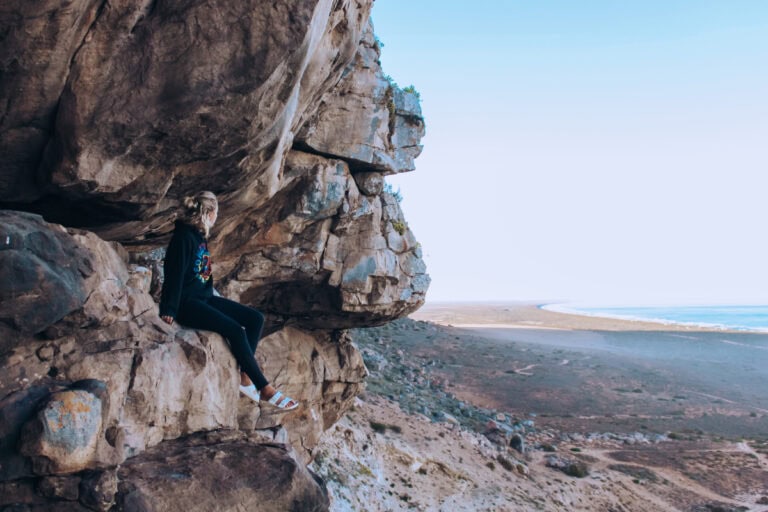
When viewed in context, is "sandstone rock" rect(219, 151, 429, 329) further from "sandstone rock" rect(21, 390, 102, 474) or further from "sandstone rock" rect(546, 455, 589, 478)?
"sandstone rock" rect(546, 455, 589, 478)

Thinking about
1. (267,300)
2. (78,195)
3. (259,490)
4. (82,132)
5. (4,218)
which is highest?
(82,132)

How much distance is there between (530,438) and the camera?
26109 mm

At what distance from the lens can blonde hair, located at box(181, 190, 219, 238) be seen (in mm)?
7105

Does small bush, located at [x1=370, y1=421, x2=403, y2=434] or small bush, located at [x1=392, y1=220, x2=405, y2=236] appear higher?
small bush, located at [x1=392, y1=220, x2=405, y2=236]

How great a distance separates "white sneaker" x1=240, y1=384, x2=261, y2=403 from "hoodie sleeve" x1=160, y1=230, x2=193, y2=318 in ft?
4.85

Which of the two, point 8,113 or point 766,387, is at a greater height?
point 8,113

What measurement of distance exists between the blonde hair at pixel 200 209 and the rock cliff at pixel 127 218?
0.32 meters

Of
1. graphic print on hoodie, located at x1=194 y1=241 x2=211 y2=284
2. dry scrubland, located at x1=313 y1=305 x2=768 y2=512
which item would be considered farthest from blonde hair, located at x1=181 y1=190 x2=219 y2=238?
dry scrubland, located at x1=313 y1=305 x2=768 y2=512

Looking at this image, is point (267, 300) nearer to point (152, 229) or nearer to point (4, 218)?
point (152, 229)

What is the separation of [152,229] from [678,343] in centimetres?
7895

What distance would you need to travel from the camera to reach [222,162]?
7.29 metres

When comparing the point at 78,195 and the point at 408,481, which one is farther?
the point at 408,481

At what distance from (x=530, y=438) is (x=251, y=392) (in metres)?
21.4

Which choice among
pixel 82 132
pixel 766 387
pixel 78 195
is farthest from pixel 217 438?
pixel 766 387
